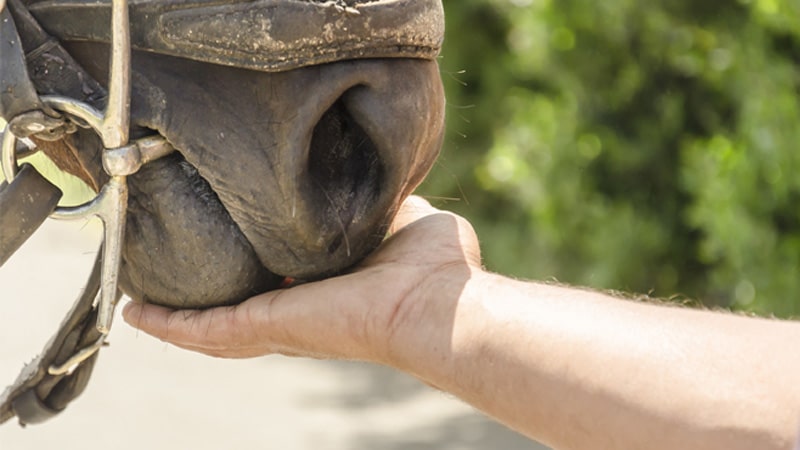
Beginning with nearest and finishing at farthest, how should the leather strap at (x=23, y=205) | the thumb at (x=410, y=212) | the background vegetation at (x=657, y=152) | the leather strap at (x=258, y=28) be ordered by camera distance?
the leather strap at (x=258, y=28)
the leather strap at (x=23, y=205)
the thumb at (x=410, y=212)
the background vegetation at (x=657, y=152)

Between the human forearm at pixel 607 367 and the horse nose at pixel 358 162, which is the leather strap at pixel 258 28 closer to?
the horse nose at pixel 358 162

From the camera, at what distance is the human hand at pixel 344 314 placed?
1289mm

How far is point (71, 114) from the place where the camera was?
4.12ft

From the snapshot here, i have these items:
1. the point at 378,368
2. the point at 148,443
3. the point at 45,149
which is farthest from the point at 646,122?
the point at 45,149

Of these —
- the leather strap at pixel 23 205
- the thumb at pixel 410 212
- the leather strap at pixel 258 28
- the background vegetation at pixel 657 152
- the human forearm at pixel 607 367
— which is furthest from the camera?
the background vegetation at pixel 657 152

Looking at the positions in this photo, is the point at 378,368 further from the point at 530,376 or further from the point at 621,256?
the point at 530,376

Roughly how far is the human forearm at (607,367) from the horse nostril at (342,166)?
0.45 feet

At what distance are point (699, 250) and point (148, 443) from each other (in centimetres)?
199

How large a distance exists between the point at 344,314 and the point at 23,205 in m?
0.37

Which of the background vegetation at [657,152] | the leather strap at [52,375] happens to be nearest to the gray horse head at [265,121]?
the leather strap at [52,375]

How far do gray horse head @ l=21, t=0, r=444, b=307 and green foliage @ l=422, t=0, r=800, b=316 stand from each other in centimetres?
216

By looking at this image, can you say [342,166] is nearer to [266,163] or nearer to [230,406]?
[266,163]

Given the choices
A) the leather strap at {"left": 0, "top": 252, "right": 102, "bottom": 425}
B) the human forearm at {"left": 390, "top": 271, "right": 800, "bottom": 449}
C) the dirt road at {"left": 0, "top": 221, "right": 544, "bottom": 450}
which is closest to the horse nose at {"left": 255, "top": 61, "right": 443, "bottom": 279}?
the human forearm at {"left": 390, "top": 271, "right": 800, "bottom": 449}

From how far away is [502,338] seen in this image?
46.4 inches
